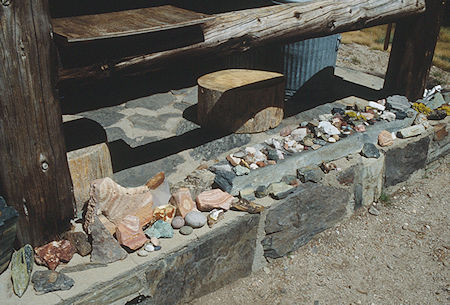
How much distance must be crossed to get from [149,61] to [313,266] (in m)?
1.87

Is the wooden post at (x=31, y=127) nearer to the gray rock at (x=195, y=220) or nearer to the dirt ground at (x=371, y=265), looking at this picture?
the gray rock at (x=195, y=220)

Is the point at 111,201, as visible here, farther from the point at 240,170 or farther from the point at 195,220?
the point at 240,170

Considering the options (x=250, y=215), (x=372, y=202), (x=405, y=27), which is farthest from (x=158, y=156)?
(x=405, y=27)

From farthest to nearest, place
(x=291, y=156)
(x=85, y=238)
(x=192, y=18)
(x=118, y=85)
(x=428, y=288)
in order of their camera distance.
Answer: (x=118, y=85) < (x=291, y=156) < (x=428, y=288) < (x=192, y=18) < (x=85, y=238)

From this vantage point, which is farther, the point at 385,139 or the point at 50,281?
the point at 385,139

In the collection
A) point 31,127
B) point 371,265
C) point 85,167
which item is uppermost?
point 31,127

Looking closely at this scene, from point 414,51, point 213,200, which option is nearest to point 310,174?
point 213,200

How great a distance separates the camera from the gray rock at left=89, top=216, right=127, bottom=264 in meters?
2.68

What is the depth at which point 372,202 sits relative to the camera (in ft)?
13.6

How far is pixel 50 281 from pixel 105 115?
8.92 feet

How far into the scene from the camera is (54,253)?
266cm

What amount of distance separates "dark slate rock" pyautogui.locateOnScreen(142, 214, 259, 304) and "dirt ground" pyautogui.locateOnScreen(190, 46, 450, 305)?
0.10 m

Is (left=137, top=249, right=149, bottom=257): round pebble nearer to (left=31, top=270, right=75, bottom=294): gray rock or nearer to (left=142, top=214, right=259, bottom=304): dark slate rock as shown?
(left=142, top=214, right=259, bottom=304): dark slate rock

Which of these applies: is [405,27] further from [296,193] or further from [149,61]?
[149,61]
